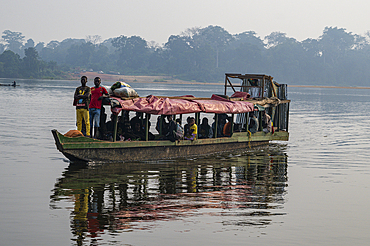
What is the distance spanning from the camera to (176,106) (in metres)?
15.7

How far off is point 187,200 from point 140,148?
449 cm

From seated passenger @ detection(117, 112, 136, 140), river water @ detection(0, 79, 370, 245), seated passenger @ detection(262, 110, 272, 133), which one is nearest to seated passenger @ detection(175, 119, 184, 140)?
river water @ detection(0, 79, 370, 245)

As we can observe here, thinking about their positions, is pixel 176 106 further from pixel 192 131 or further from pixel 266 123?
pixel 266 123

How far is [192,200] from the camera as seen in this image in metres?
10.8

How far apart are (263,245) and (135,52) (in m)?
153

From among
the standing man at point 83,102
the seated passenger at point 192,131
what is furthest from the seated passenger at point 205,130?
the standing man at point 83,102

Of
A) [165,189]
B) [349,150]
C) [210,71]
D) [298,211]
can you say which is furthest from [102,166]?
A: [210,71]

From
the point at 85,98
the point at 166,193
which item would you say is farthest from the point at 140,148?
the point at 166,193

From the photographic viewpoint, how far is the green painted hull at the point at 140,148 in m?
13.4

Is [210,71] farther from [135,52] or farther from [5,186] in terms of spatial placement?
[5,186]

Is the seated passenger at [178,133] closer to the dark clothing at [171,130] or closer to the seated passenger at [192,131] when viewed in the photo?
the dark clothing at [171,130]

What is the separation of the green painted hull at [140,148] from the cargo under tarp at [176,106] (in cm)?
99

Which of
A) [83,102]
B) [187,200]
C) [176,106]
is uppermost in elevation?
[83,102]

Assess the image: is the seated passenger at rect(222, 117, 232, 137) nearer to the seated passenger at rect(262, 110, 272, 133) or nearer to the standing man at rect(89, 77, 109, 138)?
the seated passenger at rect(262, 110, 272, 133)
